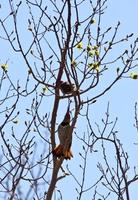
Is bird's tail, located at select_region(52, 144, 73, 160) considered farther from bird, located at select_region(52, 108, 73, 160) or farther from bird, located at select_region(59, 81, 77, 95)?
bird, located at select_region(59, 81, 77, 95)

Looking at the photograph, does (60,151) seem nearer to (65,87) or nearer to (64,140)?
(64,140)

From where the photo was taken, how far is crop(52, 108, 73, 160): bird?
16.5 feet

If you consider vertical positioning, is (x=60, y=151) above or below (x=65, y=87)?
below

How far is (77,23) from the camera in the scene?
16.5ft

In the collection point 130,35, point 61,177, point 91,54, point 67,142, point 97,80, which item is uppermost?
point 130,35

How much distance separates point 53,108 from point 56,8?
115cm

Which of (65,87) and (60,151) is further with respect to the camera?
(65,87)

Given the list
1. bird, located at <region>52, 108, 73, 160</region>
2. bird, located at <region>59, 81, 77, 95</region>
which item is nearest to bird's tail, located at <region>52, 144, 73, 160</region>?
bird, located at <region>52, 108, 73, 160</region>

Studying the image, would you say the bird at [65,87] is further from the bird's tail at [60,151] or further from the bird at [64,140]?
the bird's tail at [60,151]

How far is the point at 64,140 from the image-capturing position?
5250mm

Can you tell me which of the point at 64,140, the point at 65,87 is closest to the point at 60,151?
the point at 64,140

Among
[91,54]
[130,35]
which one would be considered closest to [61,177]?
[91,54]

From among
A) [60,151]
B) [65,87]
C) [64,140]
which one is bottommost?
[60,151]

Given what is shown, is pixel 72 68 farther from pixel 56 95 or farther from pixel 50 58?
pixel 50 58
